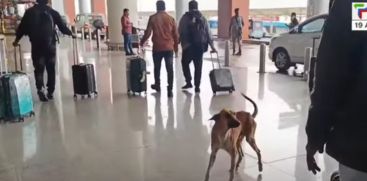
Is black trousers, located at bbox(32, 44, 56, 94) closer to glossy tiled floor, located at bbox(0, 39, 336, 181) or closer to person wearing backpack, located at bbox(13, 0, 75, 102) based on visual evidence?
person wearing backpack, located at bbox(13, 0, 75, 102)

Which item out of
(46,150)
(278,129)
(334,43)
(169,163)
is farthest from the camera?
(278,129)

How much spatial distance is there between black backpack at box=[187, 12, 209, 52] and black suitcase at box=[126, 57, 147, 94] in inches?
41.3

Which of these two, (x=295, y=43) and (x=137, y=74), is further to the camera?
(x=295, y=43)

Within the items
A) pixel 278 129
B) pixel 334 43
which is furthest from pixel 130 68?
pixel 334 43

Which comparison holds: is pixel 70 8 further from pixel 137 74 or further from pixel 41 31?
pixel 41 31

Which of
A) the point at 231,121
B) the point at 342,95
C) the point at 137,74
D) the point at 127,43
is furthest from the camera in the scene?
the point at 127,43

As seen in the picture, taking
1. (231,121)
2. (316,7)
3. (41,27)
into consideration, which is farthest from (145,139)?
(316,7)

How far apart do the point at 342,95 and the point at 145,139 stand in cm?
383

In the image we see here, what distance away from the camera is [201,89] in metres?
8.66

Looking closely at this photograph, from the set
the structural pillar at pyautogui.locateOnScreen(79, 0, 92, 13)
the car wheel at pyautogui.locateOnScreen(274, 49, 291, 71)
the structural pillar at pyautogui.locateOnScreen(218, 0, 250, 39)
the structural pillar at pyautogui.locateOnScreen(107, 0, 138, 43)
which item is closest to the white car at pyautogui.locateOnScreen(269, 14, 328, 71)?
the car wheel at pyautogui.locateOnScreen(274, 49, 291, 71)

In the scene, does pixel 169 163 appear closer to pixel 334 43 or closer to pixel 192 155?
pixel 192 155

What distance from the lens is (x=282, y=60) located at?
446 inches

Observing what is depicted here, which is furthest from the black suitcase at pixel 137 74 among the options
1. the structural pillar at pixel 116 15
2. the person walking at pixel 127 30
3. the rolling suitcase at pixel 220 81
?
the structural pillar at pixel 116 15

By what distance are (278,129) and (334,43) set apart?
428 centimetres
